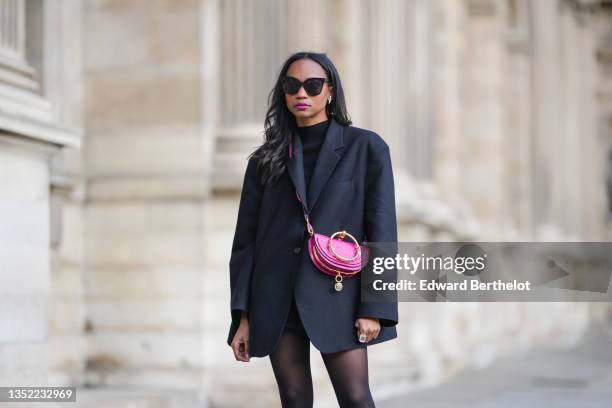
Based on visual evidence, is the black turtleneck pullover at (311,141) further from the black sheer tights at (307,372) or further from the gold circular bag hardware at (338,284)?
the black sheer tights at (307,372)

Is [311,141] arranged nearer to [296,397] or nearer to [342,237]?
[342,237]

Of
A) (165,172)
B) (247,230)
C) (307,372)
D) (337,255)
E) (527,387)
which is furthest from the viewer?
(527,387)

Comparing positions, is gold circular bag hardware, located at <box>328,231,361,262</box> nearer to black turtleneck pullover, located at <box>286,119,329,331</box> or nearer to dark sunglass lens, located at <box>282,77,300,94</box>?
black turtleneck pullover, located at <box>286,119,329,331</box>

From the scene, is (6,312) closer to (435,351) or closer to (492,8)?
(435,351)

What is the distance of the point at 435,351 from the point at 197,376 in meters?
4.93

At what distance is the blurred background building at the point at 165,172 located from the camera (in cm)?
664

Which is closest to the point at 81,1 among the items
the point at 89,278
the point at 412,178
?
the point at 89,278

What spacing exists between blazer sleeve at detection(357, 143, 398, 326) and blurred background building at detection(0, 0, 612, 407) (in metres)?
2.82

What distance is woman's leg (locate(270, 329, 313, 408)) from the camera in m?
3.95

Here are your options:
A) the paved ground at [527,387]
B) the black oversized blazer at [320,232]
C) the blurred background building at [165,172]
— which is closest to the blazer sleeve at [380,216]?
the black oversized blazer at [320,232]

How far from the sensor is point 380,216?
3934 millimetres

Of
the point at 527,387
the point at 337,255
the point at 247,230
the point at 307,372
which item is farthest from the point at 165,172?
the point at 337,255

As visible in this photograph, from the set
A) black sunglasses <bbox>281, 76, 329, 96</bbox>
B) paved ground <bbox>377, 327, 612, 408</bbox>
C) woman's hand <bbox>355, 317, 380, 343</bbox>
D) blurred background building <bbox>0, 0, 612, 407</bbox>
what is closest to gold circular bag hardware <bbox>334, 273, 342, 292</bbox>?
woman's hand <bbox>355, 317, 380, 343</bbox>

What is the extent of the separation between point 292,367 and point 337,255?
42 centimetres
